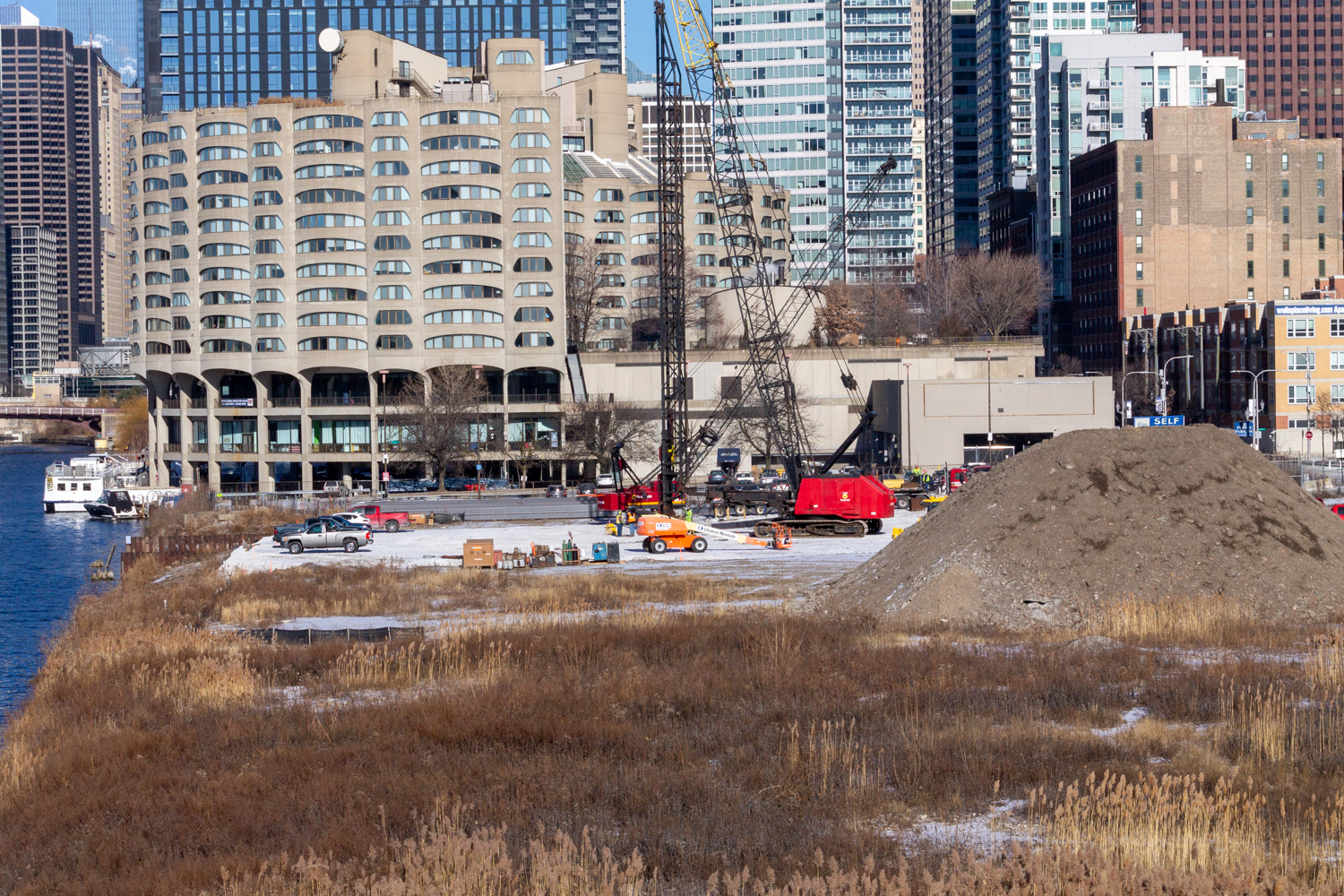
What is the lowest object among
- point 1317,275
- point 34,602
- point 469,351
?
point 34,602

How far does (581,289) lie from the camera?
161m

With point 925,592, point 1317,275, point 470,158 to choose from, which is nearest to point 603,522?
point 925,592

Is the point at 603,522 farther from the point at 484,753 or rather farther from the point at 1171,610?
the point at 484,753

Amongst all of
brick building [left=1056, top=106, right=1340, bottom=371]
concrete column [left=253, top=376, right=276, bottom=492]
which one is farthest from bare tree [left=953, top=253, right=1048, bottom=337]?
concrete column [left=253, top=376, right=276, bottom=492]

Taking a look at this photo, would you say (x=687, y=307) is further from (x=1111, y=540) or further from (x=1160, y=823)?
(x=1160, y=823)

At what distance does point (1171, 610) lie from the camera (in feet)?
112

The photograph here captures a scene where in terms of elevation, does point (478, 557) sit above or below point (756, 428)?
below

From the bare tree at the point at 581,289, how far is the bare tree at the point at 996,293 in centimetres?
4513

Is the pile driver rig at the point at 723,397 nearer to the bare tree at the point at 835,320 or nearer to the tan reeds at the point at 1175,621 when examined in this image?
the bare tree at the point at 835,320

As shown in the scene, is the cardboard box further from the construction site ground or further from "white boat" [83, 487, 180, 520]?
"white boat" [83, 487, 180, 520]

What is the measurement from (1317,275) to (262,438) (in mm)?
132996

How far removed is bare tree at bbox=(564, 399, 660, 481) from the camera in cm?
12300

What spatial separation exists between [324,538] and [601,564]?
16.8 meters

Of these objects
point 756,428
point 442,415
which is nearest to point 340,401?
point 442,415
